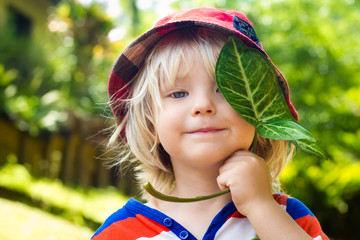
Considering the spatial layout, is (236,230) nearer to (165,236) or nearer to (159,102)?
(165,236)

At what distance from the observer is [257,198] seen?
1.48m

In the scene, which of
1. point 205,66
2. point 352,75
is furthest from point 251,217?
point 352,75

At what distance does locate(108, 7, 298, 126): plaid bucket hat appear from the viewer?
162cm

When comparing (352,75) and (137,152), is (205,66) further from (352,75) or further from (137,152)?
(352,75)

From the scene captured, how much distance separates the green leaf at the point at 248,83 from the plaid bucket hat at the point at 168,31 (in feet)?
0.33

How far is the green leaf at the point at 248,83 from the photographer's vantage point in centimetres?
147

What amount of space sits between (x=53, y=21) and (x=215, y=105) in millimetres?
10152

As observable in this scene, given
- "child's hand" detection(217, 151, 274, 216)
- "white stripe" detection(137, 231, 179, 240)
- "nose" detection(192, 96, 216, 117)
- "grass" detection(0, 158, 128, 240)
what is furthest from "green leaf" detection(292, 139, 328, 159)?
"grass" detection(0, 158, 128, 240)

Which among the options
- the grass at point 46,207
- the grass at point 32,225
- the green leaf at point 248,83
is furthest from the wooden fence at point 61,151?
the green leaf at point 248,83

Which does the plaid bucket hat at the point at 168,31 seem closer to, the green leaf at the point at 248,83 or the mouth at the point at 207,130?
the green leaf at the point at 248,83

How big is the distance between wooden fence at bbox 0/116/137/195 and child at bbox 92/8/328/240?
5.79 metres

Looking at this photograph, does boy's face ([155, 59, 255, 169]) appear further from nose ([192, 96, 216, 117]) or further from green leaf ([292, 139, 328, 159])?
green leaf ([292, 139, 328, 159])

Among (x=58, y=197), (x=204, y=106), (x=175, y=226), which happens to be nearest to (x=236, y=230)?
(x=175, y=226)

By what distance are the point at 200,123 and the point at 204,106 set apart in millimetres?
60
